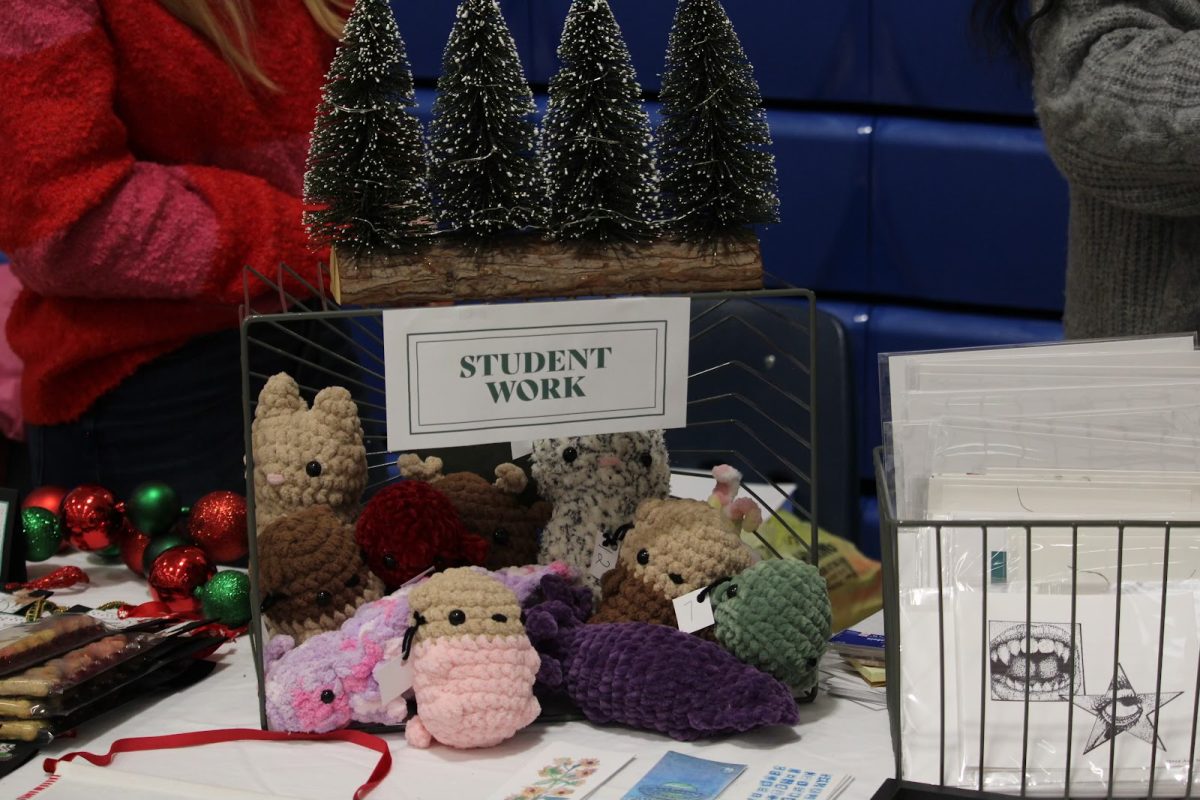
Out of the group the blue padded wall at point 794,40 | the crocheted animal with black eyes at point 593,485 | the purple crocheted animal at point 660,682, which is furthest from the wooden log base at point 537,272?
the blue padded wall at point 794,40

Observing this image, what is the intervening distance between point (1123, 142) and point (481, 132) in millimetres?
536

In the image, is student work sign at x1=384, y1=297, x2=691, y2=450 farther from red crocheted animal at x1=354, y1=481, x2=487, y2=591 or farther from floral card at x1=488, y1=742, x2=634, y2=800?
floral card at x1=488, y1=742, x2=634, y2=800

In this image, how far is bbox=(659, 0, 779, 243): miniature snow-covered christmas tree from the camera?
34.9 inches

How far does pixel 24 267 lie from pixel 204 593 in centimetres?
47

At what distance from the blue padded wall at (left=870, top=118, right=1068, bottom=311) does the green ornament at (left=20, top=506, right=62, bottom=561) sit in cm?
151

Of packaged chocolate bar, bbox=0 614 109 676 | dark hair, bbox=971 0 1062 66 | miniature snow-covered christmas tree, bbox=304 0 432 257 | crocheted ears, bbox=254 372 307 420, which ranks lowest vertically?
packaged chocolate bar, bbox=0 614 109 676

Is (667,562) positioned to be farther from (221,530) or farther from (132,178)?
(132,178)

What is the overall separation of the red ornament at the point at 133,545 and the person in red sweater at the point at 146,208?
0.22 meters

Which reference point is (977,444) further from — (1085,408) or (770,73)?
(770,73)

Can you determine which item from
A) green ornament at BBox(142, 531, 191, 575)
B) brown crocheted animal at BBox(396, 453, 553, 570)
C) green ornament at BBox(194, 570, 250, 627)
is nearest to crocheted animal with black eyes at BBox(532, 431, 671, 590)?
brown crocheted animal at BBox(396, 453, 553, 570)

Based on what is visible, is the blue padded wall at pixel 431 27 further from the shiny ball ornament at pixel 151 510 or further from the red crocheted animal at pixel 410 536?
the red crocheted animal at pixel 410 536

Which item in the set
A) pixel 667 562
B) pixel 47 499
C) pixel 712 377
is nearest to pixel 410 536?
pixel 667 562

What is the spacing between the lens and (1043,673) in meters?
0.66

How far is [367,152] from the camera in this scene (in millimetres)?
857
